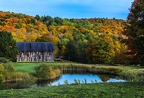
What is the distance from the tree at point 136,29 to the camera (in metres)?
21.1

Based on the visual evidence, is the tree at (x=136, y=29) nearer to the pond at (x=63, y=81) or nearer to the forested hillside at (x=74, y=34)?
the pond at (x=63, y=81)

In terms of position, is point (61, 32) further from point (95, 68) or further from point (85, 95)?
point (85, 95)

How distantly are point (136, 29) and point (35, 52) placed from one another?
213 ft

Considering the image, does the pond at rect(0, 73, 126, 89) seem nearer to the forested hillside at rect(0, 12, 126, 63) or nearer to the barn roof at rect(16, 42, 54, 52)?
the forested hillside at rect(0, 12, 126, 63)

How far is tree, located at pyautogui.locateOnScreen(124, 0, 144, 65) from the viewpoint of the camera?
21.1 m

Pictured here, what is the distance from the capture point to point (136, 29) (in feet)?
69.6

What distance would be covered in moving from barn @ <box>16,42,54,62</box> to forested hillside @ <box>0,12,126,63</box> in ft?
17.0

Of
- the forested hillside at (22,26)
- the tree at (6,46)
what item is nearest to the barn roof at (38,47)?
the tree at (6,46)

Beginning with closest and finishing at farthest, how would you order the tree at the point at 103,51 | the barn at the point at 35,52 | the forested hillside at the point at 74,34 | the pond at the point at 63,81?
the pond at the point at 63,81, the tree at the point at 103,51, the forested hillside at the point at 74,34, the barn at the point at 35,52

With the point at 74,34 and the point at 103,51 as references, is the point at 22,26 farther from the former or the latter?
the point at 103,51

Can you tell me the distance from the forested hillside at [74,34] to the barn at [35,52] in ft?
17.0

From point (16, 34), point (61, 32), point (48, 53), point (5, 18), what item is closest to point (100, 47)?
point (48, 53)

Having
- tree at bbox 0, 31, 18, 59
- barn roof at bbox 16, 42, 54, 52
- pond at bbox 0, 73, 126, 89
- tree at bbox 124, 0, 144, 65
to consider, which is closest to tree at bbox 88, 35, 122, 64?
barn roof at bbox 16, 42, 54, 52

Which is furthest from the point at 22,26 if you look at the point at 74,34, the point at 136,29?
the point at 136,29
